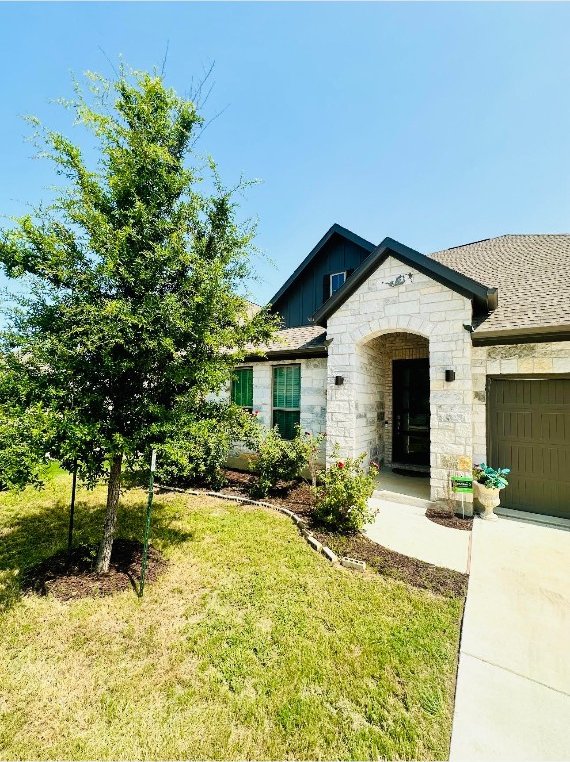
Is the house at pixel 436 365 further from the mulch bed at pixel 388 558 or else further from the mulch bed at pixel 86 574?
the mulch bed at pixel 86 574

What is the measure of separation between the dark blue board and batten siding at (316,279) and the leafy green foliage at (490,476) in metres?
6.00

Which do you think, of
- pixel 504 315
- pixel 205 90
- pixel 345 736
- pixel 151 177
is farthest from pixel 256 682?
pixel 504 315

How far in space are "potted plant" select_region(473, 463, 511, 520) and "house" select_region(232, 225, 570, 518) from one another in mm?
310

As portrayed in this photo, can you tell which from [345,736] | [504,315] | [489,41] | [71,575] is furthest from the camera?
[504,315]

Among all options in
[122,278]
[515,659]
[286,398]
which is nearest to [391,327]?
[286,398]

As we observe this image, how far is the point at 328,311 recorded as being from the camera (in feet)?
26.3

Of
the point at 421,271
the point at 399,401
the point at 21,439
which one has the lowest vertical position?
the point at 21,439

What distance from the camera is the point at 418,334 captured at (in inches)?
272

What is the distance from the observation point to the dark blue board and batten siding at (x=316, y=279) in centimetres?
999

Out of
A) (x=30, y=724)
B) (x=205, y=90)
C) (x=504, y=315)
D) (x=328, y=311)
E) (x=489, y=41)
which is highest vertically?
(x=489, y=41)

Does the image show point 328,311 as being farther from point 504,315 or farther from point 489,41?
point 489,41

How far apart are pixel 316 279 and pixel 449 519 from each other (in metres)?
7.98

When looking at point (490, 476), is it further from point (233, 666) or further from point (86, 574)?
point (86, 574)

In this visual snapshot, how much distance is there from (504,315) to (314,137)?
650 centimetres
